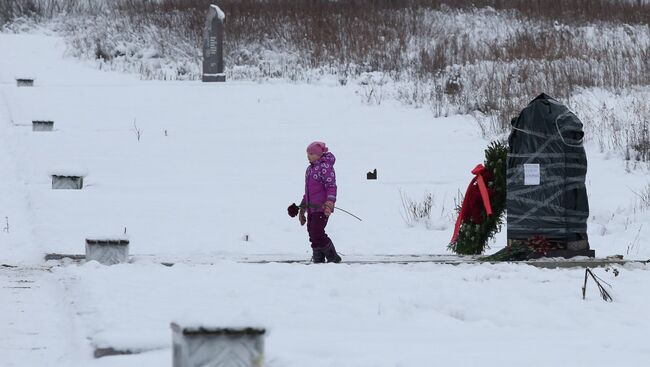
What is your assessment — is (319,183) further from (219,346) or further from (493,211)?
(219,346)

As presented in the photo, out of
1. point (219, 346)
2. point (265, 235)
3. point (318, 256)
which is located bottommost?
point (219, 346)

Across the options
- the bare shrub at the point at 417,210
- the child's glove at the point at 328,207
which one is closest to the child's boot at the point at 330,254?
the child's glove at the point at 328,207

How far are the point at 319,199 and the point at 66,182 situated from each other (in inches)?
183

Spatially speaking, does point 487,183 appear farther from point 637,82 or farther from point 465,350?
point 637,82

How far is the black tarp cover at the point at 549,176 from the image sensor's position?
842 cm

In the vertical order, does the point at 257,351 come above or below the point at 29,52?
below

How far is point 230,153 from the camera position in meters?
16.1

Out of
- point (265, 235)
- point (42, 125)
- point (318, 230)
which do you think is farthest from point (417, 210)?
point (42, 125)

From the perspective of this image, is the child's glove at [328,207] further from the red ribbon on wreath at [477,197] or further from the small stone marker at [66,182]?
the small stone marker at [66,182]

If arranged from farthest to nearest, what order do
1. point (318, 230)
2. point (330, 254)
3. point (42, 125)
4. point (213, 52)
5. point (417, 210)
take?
point (213, 52) < point (42, 125) < point (417, 210) < point (318, 230) < point (330, 254)

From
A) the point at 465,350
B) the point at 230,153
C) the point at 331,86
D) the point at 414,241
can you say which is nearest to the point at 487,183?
the point at 414,241

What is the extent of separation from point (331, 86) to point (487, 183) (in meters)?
13.1

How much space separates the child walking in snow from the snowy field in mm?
293

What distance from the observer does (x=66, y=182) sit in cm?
1277
